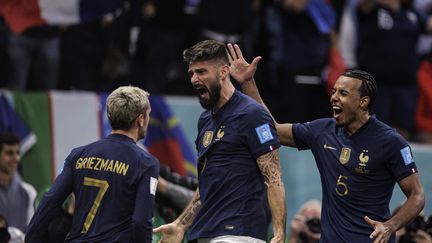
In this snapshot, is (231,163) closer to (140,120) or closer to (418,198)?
(140,120)

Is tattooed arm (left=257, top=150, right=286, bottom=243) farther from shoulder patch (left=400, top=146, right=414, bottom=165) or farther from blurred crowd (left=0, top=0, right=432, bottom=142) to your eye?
blurred crowd (left=0, top=0, right=432, bottom=142)

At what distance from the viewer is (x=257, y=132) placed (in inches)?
291

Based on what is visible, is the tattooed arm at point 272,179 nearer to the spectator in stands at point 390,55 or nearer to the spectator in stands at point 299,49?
the spectator in stands at point 299,49

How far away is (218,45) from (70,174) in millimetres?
1334

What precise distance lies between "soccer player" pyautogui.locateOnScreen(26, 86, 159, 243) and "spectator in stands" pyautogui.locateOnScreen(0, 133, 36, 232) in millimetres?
3979

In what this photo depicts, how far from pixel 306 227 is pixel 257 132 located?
3.64 meters

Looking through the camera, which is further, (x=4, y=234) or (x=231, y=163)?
(x=4, y=234)

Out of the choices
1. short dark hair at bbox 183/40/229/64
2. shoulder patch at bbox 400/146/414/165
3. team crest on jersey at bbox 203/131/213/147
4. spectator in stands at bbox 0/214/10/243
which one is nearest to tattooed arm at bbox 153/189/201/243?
team crest on jersey at bbox 203/131/213/147

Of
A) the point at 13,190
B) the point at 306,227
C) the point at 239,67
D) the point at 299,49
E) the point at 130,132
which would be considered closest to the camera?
the point at 130,132

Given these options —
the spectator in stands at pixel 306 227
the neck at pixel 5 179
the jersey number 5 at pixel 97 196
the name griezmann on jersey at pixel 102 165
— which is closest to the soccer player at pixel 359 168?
the name griezmann on jersey at pixel 102 165

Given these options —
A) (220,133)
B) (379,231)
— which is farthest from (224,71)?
(379,231)

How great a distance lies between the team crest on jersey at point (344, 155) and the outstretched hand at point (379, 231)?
55cm

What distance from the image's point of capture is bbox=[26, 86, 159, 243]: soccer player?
23.8 feet

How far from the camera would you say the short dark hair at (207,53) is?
24.7 ft
